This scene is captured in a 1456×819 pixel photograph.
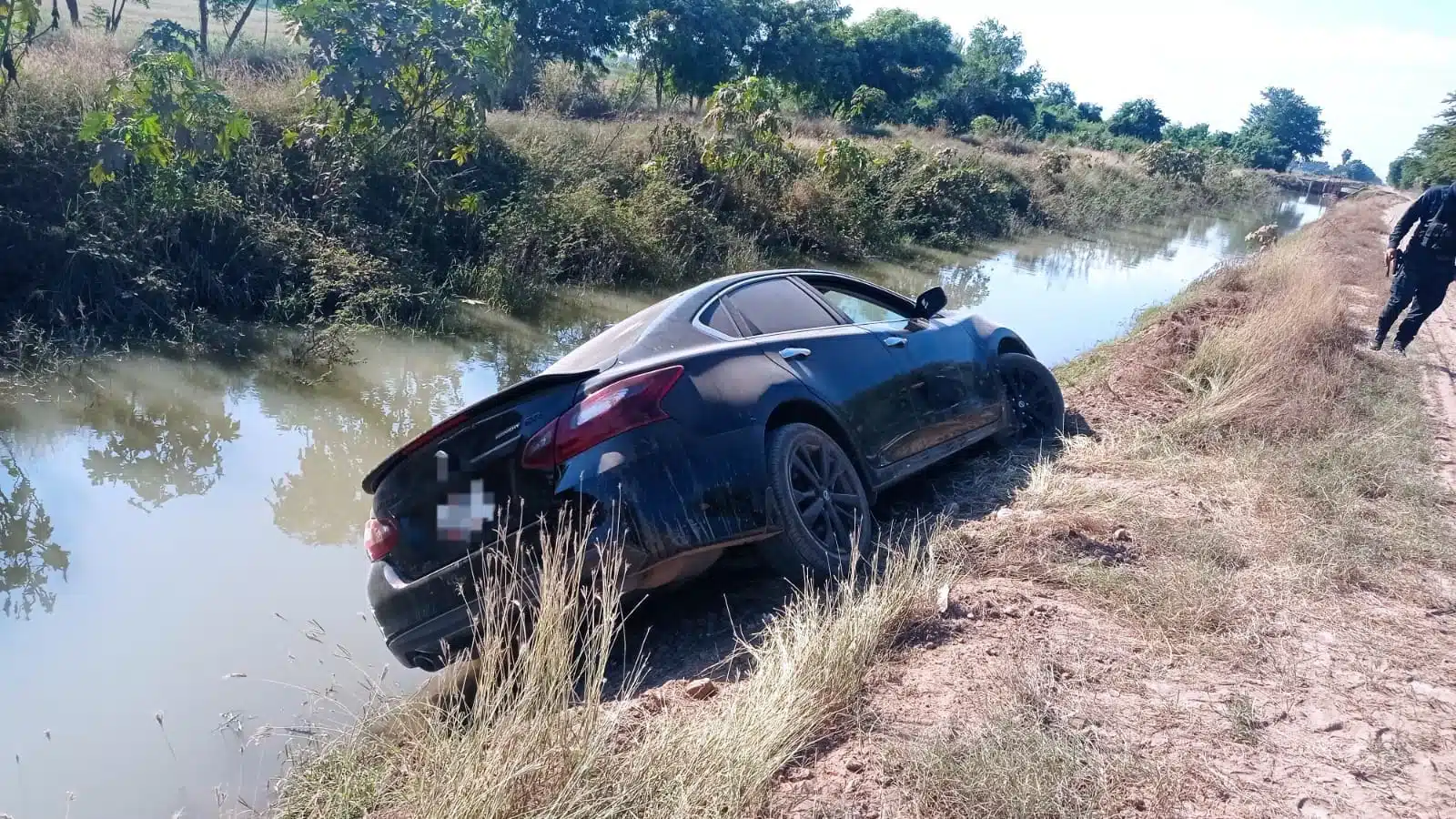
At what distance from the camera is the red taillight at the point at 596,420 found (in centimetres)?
364

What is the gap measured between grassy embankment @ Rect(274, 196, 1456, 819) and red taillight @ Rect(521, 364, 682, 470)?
60 cm

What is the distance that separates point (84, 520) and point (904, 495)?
14.8 feet

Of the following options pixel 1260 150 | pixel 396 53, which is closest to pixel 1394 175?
pixel 1260 150

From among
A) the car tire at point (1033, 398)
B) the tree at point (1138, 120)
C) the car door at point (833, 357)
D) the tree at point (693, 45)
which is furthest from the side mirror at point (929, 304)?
the tree at point (1138, 120)

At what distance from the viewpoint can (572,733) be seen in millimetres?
2754

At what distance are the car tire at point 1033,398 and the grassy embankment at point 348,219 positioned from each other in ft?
21.3

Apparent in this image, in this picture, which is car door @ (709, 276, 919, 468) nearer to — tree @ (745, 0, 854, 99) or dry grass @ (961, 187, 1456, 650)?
dry grass @ (961, 187, 1456, 650)

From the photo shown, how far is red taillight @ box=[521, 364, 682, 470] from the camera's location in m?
3.64

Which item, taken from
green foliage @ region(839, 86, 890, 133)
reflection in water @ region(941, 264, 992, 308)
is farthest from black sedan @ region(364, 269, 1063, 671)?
green foliage @ region(839, 86, 890, 133)

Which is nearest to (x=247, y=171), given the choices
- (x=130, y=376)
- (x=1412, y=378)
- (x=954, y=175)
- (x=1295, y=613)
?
(x=130, y=376)

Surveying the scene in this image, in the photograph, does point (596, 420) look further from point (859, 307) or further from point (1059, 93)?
point (1059, 93)

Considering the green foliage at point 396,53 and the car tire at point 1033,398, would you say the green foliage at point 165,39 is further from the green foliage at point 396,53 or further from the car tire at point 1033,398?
the car tire at point 1033,398

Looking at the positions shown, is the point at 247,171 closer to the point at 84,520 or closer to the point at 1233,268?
the point at 84,520

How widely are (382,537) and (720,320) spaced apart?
168 cm
